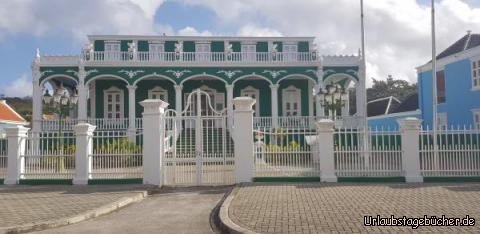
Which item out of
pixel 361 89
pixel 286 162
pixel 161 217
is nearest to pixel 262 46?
pixel 361 89

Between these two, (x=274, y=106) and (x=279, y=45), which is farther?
(x=279, y=45)

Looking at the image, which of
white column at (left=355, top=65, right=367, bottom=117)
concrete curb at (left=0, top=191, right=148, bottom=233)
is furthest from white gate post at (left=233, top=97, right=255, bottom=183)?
white column at (left=355, top=65, right=367, bottom=117)

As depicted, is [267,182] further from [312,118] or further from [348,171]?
[312,118]

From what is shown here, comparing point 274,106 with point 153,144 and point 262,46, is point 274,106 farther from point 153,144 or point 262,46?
point 153,144

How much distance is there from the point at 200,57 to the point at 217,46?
365 cm

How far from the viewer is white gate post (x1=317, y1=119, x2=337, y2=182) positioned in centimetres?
1091

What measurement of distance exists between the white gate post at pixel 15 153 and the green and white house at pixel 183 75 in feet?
35.2

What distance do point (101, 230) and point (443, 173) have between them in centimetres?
822

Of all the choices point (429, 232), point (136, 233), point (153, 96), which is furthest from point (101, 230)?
point (153, 96)

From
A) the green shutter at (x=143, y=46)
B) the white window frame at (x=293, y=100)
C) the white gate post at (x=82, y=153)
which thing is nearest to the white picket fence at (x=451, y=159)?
the white gate post at (x=82, y=153)

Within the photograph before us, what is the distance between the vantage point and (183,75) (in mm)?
23219

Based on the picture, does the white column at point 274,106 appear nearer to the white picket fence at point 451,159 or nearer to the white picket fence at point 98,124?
the white picket fence at point 98,124

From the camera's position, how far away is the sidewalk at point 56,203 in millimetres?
6934

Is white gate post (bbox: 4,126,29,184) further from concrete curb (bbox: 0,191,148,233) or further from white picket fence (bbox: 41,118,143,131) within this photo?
white picket fence (bbox: 41,118,143,131)
